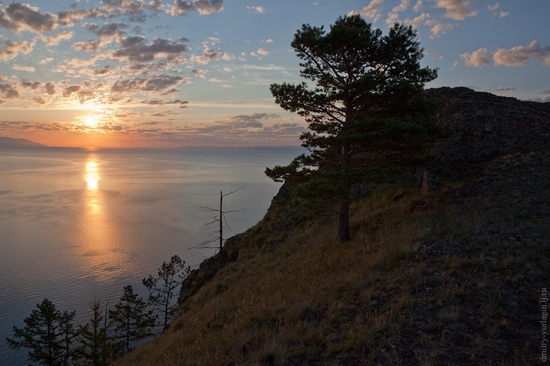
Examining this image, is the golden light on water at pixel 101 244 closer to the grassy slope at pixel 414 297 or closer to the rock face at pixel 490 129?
the grassy slope at pixel 414 297

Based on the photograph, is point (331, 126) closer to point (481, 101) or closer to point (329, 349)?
point (329, 349)

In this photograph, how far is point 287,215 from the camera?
89.8 feet

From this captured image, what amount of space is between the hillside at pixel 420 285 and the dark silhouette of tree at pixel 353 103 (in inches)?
128

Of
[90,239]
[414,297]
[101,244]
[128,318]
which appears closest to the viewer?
[414,297]

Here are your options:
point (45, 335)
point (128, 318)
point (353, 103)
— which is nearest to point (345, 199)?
point (353, 103)

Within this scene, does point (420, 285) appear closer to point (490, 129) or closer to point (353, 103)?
point (353, 103)

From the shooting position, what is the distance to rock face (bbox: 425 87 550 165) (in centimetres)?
1906

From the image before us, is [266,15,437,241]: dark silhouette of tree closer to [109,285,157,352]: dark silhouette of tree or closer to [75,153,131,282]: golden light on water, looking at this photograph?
[109,285,157,352]: dark silhouette of tree

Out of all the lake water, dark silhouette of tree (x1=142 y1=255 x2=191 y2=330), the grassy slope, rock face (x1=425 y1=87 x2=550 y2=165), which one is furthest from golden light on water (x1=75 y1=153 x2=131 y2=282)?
rock face (x1=425 y1=87 x2=550 y2=165)

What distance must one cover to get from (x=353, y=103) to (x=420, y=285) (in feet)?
27.7

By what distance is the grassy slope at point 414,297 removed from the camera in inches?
230

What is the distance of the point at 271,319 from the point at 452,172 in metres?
14.6

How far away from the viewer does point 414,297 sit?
7363 millimetres

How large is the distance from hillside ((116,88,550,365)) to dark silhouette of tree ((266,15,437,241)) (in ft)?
10.7
